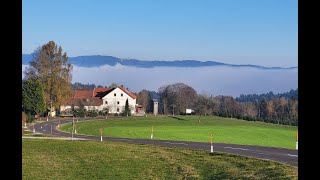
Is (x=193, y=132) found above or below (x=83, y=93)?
below

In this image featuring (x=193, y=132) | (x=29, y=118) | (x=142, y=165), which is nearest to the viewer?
(x=142, y=165)

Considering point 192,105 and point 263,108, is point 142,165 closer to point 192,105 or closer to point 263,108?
point 192,105

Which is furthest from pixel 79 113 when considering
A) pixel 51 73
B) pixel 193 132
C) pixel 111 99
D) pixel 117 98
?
pixel 193 132

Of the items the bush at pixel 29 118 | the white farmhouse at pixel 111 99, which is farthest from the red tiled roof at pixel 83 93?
the bush at pixel 29 118

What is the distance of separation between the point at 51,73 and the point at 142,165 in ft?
166

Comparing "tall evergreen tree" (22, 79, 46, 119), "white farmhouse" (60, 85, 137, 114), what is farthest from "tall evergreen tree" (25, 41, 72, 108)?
"white farmhouse" (60, 85, 137, 114)

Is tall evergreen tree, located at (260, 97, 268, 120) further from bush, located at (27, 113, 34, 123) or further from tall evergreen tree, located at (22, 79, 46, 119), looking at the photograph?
bush, located at (27, 113, 34, 123)

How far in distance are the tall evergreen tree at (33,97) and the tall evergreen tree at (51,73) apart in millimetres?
2881

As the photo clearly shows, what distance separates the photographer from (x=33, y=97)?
63.0 metres

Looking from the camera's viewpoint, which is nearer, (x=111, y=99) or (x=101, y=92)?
(x=111, y=99)

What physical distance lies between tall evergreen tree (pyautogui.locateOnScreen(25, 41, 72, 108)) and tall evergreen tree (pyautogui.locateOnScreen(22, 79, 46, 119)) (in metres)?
2.88

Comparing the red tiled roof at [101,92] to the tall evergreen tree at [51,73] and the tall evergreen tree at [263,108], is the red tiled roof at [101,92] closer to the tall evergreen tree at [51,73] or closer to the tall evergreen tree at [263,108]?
the tall evergreen tree at [51,73]

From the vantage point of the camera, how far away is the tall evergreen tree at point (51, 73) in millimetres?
67375
